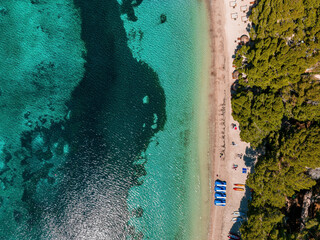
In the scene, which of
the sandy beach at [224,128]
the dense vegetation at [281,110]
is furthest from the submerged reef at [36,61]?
the dense vegetation at [281,110]

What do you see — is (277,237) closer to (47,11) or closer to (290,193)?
(290,193)

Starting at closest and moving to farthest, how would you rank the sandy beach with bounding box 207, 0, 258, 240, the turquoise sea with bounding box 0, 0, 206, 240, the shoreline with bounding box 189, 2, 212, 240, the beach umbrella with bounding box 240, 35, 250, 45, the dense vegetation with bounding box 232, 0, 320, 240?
the dense vegetation with bounding box 232, 0, 320, 240
the beach umbrella with bounding box 240, 35, 250, 45
the sandy beach with bounding box 207, 0, 258, 240
the shoreline with bounding box 189, 2, 212, 240
the turquoise sea with bounding box 0, 0, 206, 240

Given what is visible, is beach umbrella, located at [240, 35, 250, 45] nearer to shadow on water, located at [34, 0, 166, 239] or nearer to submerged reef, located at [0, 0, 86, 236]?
shadow on water, located at [34, 0, 166, 239]

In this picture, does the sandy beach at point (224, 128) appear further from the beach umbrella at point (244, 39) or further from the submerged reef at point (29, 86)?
the submerged reef at point (29, 86)

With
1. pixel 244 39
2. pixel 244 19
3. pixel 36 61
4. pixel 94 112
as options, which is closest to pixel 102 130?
pixel 94 112

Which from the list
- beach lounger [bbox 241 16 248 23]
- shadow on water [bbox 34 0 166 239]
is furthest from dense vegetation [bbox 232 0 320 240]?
shadow on water [bbox 34 0 166 239]

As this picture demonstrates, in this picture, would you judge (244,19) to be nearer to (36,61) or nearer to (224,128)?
(224,128)

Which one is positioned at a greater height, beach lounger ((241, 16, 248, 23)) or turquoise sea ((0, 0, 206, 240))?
beach lounger ((241, 16, 248, 23))
